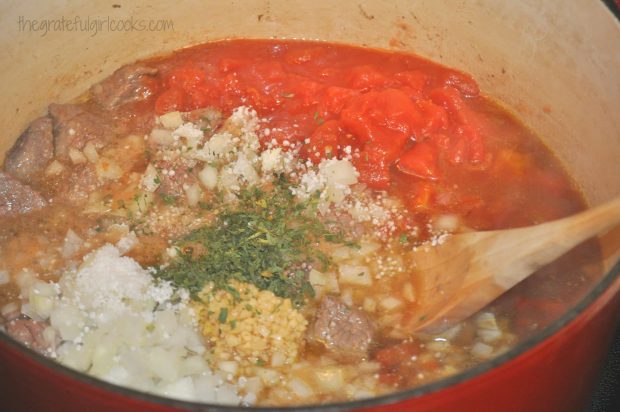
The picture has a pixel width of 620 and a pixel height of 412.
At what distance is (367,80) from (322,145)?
22.5 inches

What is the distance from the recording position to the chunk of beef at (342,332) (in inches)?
118

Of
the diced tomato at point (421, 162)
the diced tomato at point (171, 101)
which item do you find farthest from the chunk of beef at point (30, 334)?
the diced tomato at point (421, 162)

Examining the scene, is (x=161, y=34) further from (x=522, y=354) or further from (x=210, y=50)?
(x=522, y=354)

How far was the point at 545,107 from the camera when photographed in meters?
3.93

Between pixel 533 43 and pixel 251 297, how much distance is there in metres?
2.10

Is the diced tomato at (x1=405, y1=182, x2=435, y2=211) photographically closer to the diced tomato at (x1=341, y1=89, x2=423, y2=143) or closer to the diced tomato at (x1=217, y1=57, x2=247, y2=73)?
the diced tomato at (x1=341, y1=89, x2=423, y2=143)

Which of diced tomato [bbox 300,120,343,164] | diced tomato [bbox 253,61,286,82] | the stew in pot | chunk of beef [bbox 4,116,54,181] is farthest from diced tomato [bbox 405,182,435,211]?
chunk of beef [bbox 4,116,54,181]

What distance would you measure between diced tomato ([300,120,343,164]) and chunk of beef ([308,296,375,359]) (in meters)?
0.91

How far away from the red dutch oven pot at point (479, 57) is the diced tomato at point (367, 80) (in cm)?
42

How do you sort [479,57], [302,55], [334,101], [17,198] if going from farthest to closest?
1. [302,55]
2. [479,57]
3. [334,101]
4. [17,198]

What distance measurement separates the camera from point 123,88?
4.06m

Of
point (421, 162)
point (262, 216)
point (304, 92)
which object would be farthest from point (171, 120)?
point (421, 162)

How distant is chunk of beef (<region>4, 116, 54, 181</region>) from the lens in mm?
3715

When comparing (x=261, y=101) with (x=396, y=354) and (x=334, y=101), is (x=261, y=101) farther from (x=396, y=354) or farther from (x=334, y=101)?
(x=396, y=354)
